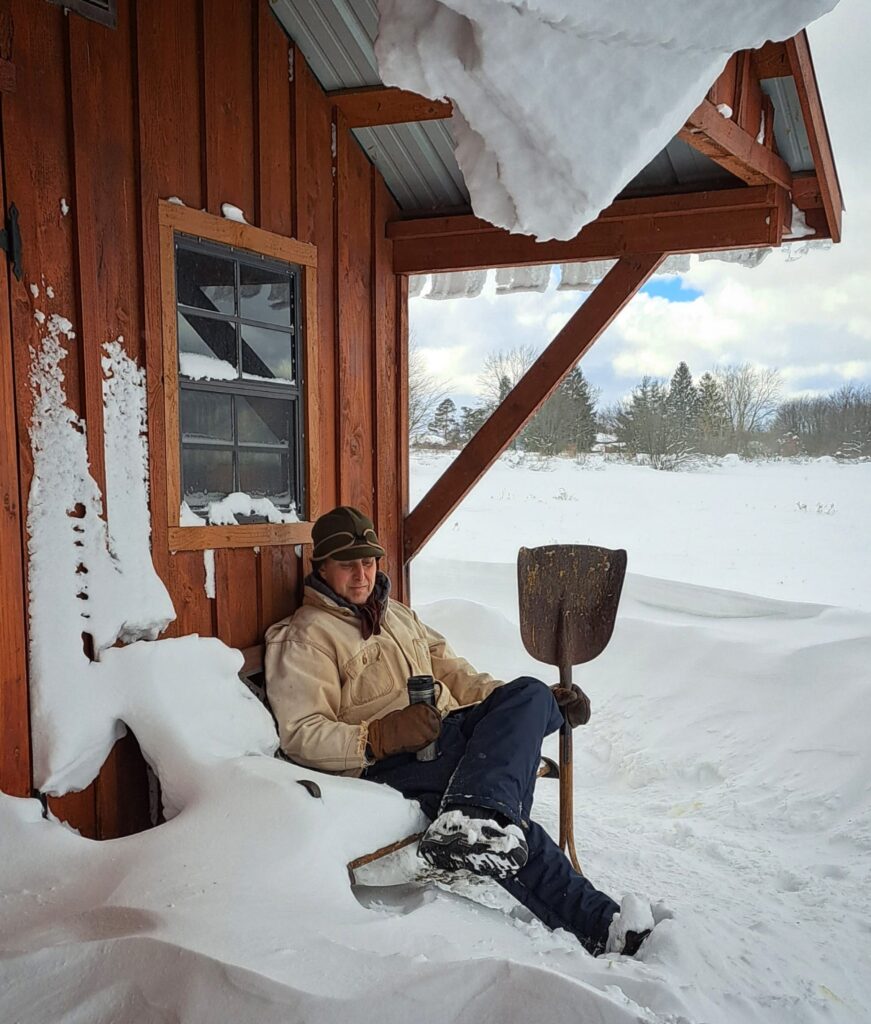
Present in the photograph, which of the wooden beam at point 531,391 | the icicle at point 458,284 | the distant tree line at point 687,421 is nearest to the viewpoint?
the wooden beam at point 531,391

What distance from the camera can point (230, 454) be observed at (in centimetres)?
319

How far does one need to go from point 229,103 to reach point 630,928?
3.22 meters

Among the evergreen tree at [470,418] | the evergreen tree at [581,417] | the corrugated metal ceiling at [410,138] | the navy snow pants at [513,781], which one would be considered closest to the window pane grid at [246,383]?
the corrugated metal ceiling at [410,138]

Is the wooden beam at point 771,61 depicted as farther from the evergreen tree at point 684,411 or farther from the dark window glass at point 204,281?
the evergreen tree at point 684,411

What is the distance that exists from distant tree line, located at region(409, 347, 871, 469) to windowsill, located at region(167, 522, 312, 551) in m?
13.0

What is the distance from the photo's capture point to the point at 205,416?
3074 mm

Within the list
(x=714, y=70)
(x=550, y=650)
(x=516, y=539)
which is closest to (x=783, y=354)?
(x=516, y=539)

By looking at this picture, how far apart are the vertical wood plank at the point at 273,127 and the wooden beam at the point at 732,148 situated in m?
1.61

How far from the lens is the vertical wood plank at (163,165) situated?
277 cm

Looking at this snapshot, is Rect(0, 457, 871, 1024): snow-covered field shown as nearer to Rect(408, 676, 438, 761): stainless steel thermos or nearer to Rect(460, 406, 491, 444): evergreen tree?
Rect(408, 676, 438, 761): stainless steel thermos

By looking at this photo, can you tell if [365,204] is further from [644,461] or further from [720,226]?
[644,461]

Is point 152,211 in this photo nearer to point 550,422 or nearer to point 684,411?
point 550,422

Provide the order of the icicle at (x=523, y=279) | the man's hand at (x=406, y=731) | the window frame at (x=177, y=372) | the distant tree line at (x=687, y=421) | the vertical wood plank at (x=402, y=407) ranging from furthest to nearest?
1. the distant tree line at (x=687, y=421)
2. the icicle at (x=523, y=279)
3. the vertical wood plank at (x=402, y=407)
4. the window frame at (x=177, y=372)
5. the man's hand at (x=406, y=731)

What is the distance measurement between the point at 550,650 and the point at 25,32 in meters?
2.82
